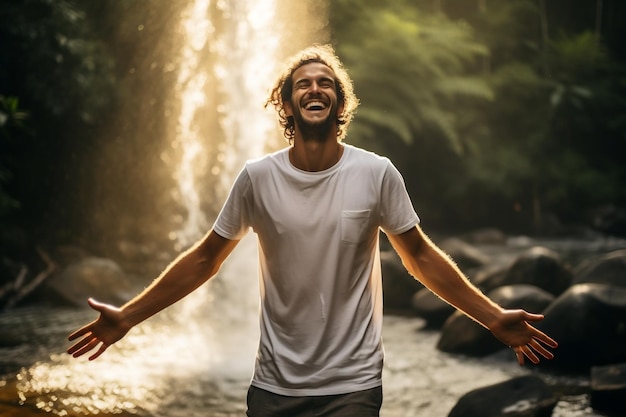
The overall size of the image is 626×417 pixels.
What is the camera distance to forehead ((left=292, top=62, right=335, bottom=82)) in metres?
2.55

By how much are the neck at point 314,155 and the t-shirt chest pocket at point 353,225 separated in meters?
0.21

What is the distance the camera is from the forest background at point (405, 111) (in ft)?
41.3

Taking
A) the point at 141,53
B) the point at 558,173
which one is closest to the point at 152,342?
the point at 141,53

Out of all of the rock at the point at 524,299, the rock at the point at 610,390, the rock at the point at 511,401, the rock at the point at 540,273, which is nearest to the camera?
the rock at the point at 511,401

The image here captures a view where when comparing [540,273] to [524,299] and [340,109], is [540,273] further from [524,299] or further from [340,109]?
[340,109]

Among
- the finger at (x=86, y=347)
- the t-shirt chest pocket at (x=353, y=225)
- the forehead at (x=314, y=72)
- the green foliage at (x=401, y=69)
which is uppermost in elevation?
the green foliage at (x=401, y=69)

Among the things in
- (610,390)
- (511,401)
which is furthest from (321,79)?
(610,390)

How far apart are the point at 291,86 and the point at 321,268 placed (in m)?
0.73

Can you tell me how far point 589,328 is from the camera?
A: 6414 millimetres

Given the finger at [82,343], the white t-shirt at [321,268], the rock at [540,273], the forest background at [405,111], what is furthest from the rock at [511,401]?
the forest background at [405,111]

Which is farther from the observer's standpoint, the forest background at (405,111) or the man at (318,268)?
the forest background at (405,111)

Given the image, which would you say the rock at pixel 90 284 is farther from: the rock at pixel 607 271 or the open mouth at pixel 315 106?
→ the open mouth at pixel 315 106

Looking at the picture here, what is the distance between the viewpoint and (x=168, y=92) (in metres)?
16.5

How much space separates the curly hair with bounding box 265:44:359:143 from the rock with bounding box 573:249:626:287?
6.17 metres
